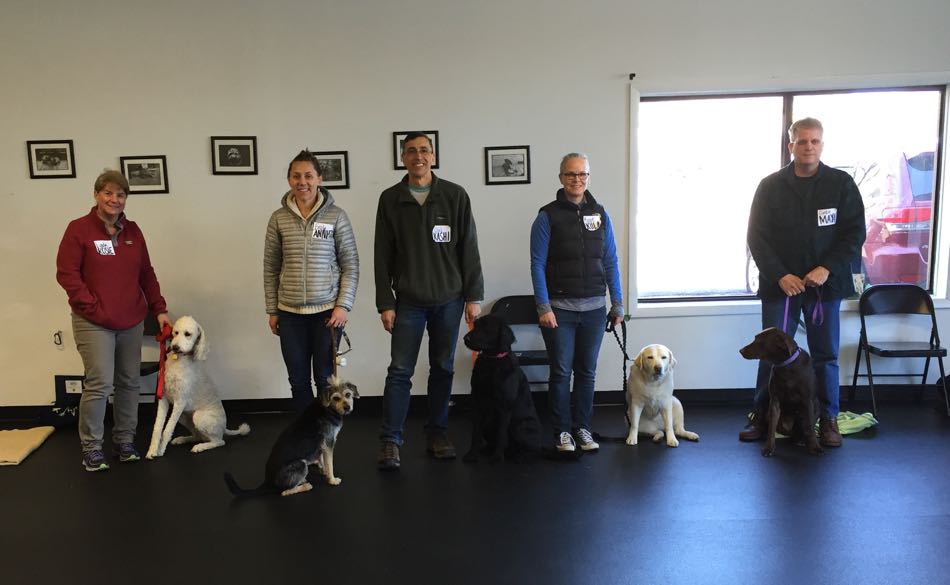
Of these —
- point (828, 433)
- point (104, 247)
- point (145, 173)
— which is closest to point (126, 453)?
point (104, 247)

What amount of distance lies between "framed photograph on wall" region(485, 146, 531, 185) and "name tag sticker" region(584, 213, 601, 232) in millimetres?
963

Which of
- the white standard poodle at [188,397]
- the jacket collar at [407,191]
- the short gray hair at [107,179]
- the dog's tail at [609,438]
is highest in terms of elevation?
the short gray hair at [107,179]

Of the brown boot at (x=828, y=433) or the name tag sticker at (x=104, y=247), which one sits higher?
the name tag sticker at (x=104, y=247)

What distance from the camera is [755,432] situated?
3.31 m

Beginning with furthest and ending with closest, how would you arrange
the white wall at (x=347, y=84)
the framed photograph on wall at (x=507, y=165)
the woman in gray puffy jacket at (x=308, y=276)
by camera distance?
the framed photograph on wall at (x=507, y=165), the white wall at (x=347, y=84), the woman in gray puffy jacket at (x=308, y=276)

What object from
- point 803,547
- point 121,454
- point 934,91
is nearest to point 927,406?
point 934,91

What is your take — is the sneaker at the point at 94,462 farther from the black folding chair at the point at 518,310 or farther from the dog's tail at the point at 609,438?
the dog's tail at the point at 609,438

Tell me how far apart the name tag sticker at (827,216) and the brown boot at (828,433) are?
1.03 m

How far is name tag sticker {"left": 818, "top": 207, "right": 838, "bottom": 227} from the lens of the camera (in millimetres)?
3201

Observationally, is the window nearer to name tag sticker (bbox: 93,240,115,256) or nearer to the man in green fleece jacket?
the man in green fleece jacket

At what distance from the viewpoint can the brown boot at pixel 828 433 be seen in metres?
3.19

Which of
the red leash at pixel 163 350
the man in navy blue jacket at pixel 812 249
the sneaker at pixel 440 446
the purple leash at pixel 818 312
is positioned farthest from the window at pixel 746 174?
the red leash at pixel 163 350

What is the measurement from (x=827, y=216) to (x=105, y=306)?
3.70 metres

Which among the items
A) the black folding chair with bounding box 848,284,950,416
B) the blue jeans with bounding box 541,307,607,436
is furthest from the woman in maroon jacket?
the black folding chair with bounding box 848,284,950,416
